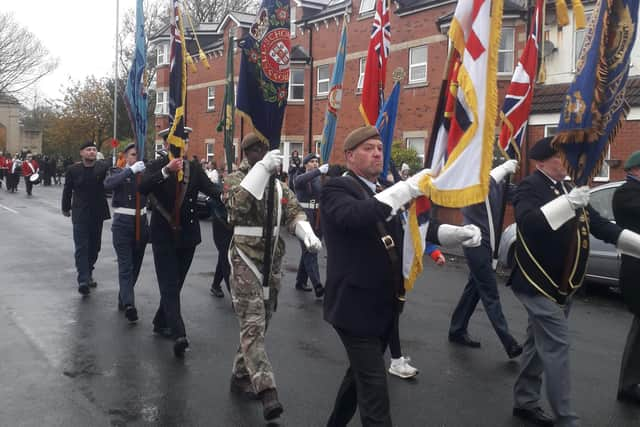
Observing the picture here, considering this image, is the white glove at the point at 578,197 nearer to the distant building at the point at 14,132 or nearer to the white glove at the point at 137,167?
the white glove at the point at 137,167

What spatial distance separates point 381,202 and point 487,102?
0.88 m

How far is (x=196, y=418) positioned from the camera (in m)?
4.84

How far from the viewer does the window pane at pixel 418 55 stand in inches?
963

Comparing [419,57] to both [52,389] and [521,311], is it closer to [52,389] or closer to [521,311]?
[521,311]

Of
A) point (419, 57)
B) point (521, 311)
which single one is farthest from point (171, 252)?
point (419, 57)

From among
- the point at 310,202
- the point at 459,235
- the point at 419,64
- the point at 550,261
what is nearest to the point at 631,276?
the point at 550,261

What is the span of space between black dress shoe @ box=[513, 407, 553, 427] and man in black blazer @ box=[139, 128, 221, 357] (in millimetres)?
3014

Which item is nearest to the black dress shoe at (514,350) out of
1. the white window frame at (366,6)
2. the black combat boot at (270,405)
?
the black combat boot at (270,405)

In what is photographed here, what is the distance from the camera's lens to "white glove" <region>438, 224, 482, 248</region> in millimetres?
3755

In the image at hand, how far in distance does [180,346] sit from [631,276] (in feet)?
12.7

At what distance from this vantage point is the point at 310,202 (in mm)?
10719

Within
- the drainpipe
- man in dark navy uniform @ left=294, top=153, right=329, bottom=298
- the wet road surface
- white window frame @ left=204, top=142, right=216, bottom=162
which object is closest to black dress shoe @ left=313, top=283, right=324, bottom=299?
man in dark navy uniform @ left=294, top=153, right=329, bottom=298

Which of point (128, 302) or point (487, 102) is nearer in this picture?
point (487, 102)

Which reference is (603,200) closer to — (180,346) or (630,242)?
(630,242)
